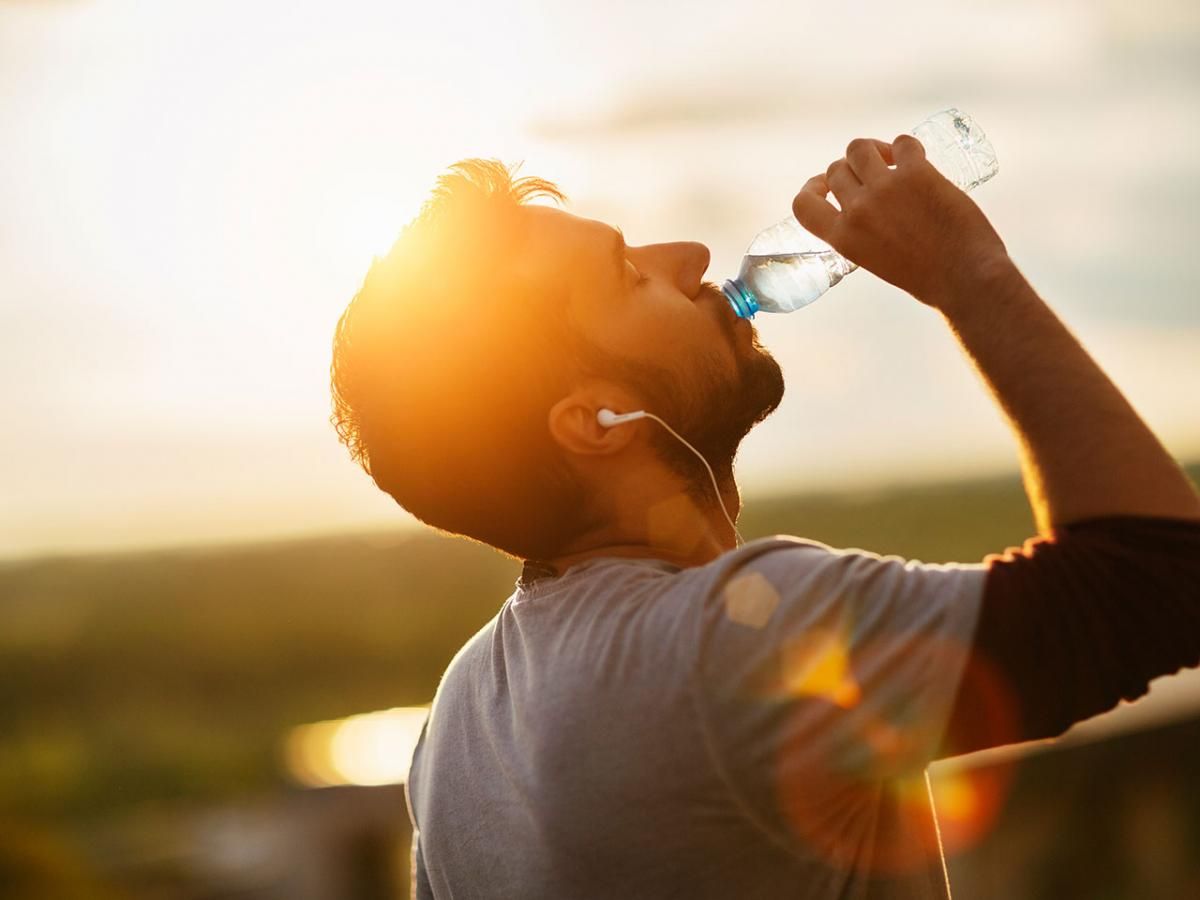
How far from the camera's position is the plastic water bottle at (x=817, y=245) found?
2.18 meters

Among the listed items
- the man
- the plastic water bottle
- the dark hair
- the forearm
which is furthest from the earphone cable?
the plastic water bottle

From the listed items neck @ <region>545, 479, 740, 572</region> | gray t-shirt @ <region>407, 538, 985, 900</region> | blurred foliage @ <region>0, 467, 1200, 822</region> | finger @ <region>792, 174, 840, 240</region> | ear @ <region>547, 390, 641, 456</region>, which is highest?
finger @ <region>792, 174, 840, 240</region>

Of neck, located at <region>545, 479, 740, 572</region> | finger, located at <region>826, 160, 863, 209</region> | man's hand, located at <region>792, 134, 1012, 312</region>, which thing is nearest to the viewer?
man's hand, located at <region>792, 134, 1012, 312</region>

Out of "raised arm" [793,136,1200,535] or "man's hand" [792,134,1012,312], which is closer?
"raised arm" [793,136,1200,535]

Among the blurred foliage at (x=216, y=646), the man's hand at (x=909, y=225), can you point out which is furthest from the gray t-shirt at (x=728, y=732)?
the blurred foliage at (x=216, y=646)

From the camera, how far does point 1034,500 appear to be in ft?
3.86

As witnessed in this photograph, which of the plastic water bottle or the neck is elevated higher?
the plastic water bottle

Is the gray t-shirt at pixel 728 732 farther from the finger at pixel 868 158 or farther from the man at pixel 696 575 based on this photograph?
the finger at pixel 868 158

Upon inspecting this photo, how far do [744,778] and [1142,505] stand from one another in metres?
0.44

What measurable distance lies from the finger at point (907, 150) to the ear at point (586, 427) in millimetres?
444

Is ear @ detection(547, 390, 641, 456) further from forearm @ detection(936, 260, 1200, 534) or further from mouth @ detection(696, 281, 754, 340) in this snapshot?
forearm @ detection(936, 260, 1200, 534)

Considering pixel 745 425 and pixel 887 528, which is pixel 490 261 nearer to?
pixel 745 425

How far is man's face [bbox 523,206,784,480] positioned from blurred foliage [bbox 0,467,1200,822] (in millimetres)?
18118

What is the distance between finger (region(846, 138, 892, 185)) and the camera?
1390 millimetres
